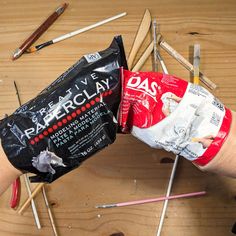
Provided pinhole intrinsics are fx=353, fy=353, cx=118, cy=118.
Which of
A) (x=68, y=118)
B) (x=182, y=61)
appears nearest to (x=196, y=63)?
(x=182, y=61)

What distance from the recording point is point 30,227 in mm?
522

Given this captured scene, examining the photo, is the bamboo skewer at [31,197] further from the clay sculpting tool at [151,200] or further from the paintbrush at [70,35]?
the paintbrush at [70,35]

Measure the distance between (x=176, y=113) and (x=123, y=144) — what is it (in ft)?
0.61

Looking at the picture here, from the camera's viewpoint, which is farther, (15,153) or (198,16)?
(198,16)

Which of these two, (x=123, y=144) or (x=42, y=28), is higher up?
(x=42, y=28)

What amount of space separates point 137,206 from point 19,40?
335 millimetres

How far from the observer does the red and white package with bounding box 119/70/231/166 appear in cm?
37

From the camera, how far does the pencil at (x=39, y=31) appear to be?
1.91ft

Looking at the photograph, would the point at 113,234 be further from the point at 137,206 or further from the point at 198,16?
the point at 198,16

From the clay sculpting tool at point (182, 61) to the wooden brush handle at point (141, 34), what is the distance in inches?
1.3

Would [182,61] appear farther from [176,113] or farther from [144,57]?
[176,113]

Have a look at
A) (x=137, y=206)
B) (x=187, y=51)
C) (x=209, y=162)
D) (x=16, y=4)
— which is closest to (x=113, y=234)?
(x=137, y=206)

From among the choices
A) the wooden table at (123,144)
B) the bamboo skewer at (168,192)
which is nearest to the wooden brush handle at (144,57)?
the wooden table at (123,144)

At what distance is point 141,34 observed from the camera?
0.58 meters
